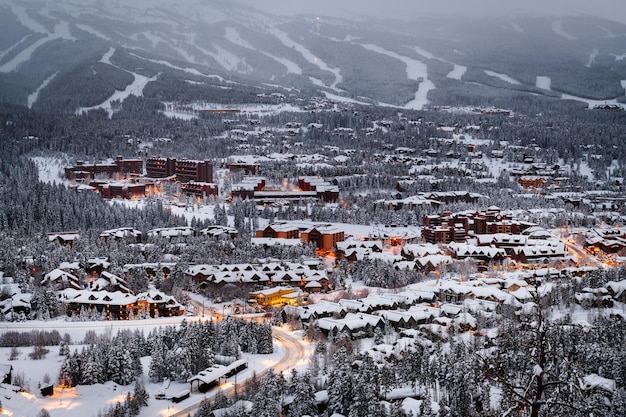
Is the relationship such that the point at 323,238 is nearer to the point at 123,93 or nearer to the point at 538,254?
the point at 538,254

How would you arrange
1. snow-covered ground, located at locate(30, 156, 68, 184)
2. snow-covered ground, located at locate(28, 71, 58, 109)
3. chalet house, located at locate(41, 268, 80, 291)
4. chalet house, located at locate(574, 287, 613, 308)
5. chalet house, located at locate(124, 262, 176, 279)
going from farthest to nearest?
1. snow-covered ground, located at locate(28, 71, 58, 109)
2. snow-covered ground, located at locate(30, 156, 68, 184)
3. chalet house, located at locate(124, 262, 176, 279)
4. chalet house, located at locate(41, 268, 80, 291)
5. chalet house, located at locate(574, 287, 613, 308)

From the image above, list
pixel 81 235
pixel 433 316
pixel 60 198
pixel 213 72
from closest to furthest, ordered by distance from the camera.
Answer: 1. pixel 433 316
2. pixel 81 235
3. pixel 60 198
4. pixel 213 72

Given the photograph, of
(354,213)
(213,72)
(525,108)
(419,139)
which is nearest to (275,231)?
(354,213)

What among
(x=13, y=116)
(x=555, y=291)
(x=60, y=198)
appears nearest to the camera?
(x=555, y=291)

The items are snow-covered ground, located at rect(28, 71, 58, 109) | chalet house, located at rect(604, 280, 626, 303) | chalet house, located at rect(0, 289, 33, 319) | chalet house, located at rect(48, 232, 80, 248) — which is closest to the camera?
chalet house, located at rect(0, 289, 33, 319)

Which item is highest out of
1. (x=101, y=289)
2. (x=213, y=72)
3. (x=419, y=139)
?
(x=213, y=72)

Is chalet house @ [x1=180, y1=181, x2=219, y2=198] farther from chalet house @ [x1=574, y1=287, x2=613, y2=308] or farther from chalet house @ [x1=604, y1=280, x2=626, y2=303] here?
chalet house @ [x1=604, y1=280, x2=626, y2=303]

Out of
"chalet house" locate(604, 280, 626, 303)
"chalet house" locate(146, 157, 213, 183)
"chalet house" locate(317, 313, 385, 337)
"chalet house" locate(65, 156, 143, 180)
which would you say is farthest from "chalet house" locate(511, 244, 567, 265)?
"chalet house" locate(65, 156, 143, 180)

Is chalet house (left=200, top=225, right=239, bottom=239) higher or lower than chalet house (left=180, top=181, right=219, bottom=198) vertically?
lower

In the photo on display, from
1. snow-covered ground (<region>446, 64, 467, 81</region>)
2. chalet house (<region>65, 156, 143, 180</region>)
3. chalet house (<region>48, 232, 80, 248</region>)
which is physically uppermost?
snow-covered ground (<region>446, 64, 467, 81</region>)

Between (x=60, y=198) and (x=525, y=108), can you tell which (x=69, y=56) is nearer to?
(x=525, y=108)

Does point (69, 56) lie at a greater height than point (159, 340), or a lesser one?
greater
